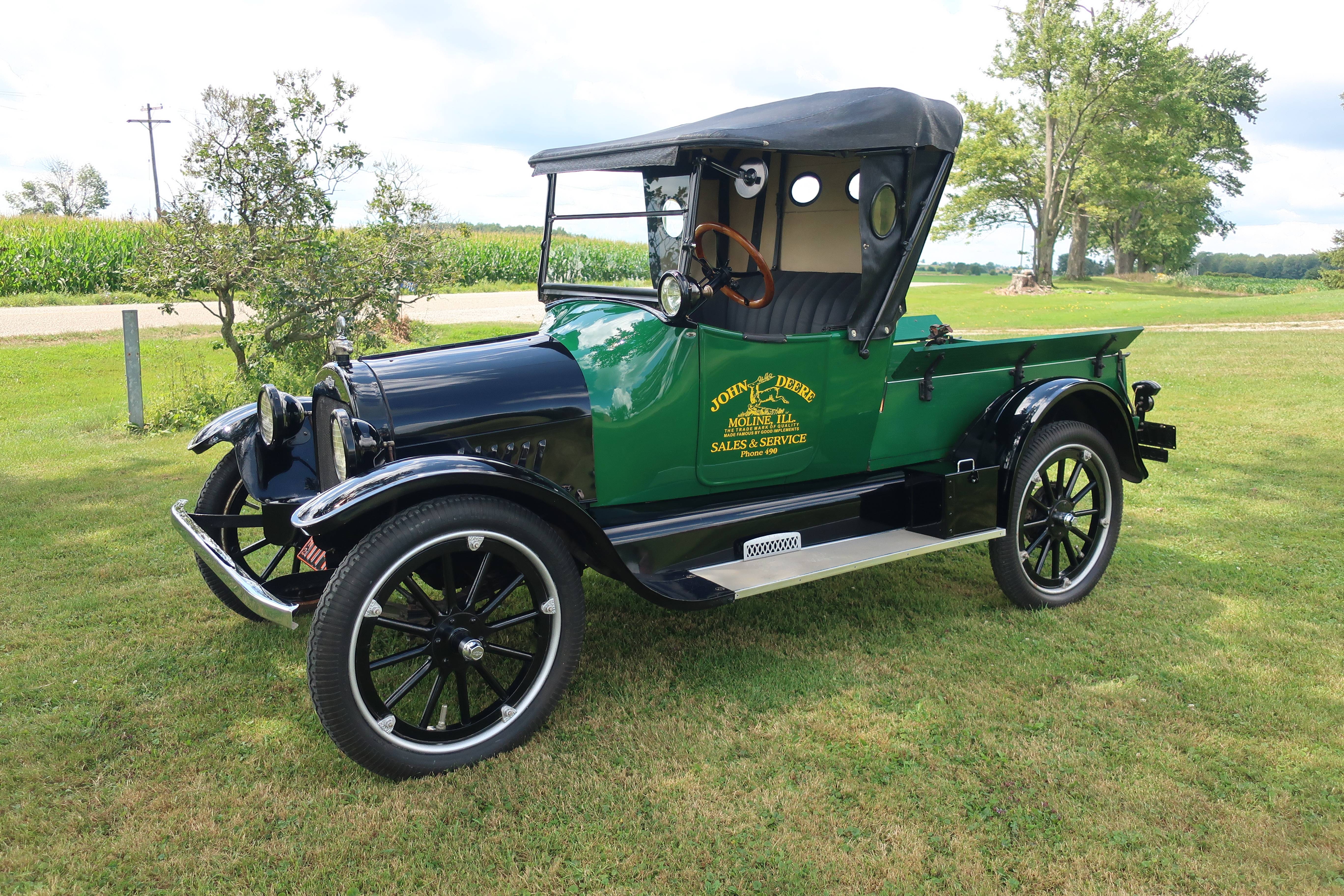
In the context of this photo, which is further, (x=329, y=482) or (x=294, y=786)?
(x=329, y=482)

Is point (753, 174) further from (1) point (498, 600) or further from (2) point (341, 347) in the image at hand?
(1) point (498, 600)

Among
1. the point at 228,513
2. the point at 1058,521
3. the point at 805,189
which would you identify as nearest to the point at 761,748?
the point at 1058,521

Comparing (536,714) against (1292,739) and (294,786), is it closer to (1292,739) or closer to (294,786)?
(294,786)

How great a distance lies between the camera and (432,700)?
9.66 ft

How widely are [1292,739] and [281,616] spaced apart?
139 inches

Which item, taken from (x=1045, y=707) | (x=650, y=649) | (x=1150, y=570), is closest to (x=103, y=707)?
(x=650, y=649)

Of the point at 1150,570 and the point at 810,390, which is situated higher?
the point at 810,390

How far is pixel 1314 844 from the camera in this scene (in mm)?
2688

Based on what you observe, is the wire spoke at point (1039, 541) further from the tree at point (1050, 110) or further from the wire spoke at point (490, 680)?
the tree at point (1050, 110)

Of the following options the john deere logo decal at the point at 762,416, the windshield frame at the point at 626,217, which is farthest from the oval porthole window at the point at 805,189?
the john deere logo decal at the point at 762,416

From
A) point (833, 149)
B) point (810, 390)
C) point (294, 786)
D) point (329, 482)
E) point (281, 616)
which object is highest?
point (833, 149)

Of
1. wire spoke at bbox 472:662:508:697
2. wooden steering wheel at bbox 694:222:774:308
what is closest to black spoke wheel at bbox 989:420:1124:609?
wooden steering wheel at bbox 694:222:774:308

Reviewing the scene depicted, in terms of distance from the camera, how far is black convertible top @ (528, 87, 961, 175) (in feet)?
11.5

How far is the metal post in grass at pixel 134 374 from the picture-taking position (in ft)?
26.6
